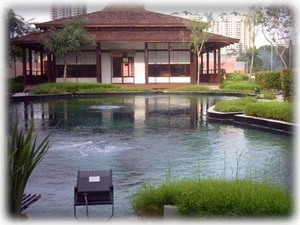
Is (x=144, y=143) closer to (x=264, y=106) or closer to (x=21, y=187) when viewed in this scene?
(x=264, y=106)

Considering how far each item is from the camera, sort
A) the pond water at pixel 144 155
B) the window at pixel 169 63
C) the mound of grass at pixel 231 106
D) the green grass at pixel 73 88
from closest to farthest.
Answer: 1. the pond water at pixel 144 155
2. the mound of grass at pixel 231 106
3. the green grass at pixel 73 88
4. the window at pixel 169 63

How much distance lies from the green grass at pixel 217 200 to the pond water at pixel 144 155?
54 cm

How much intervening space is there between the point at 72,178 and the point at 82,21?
922 inches

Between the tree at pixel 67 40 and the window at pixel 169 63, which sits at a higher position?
the tree at pixel 67 40

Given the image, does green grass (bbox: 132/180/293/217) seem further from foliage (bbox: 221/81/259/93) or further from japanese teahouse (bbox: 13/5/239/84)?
japanese teahouse (bbox: 13/5/239/84)

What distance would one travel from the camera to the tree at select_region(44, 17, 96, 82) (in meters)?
27.7

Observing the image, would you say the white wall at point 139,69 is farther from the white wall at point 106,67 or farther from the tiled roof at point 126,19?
the tiled roof at point 126,19

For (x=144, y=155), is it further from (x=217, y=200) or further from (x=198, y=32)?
(x=198, y=32)

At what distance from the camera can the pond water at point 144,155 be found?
19.0 feet

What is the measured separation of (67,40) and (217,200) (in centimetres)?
2508

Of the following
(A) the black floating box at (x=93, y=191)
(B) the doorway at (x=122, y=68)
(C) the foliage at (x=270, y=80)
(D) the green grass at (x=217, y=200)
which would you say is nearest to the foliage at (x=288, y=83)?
(D) the green grass at (x=217, y=200)

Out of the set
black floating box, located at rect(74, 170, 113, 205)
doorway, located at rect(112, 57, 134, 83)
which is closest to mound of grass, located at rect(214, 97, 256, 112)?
black floating box, located at rect(74, 170, 113, 205)

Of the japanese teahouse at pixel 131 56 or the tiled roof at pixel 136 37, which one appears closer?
the tiled roof at pixel 136 37

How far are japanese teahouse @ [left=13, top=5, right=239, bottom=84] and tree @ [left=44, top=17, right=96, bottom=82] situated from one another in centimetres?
167
